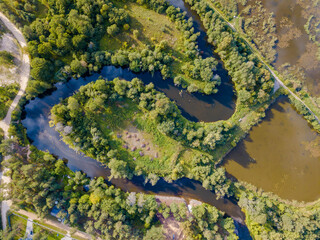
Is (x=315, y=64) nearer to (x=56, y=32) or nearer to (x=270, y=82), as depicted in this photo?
(x=270, y=82)

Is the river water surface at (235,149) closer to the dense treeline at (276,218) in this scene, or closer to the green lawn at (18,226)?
the dense treeline at (276,218)

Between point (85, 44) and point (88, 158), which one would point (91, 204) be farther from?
point (85, 44)

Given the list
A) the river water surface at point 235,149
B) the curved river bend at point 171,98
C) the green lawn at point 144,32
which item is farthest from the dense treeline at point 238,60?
the green lawn at point 144,32

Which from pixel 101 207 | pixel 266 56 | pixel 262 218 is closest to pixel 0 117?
pixel 101 207

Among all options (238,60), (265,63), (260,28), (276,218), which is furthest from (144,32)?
(276,218)

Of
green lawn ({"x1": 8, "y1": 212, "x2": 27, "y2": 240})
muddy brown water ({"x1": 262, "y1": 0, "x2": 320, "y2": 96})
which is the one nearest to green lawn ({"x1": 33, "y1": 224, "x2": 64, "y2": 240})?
green lawn ({"x1": 8, "y1": 212, "x2": 27, "y2": 240})

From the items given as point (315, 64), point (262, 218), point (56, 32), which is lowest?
point (262, 218)
